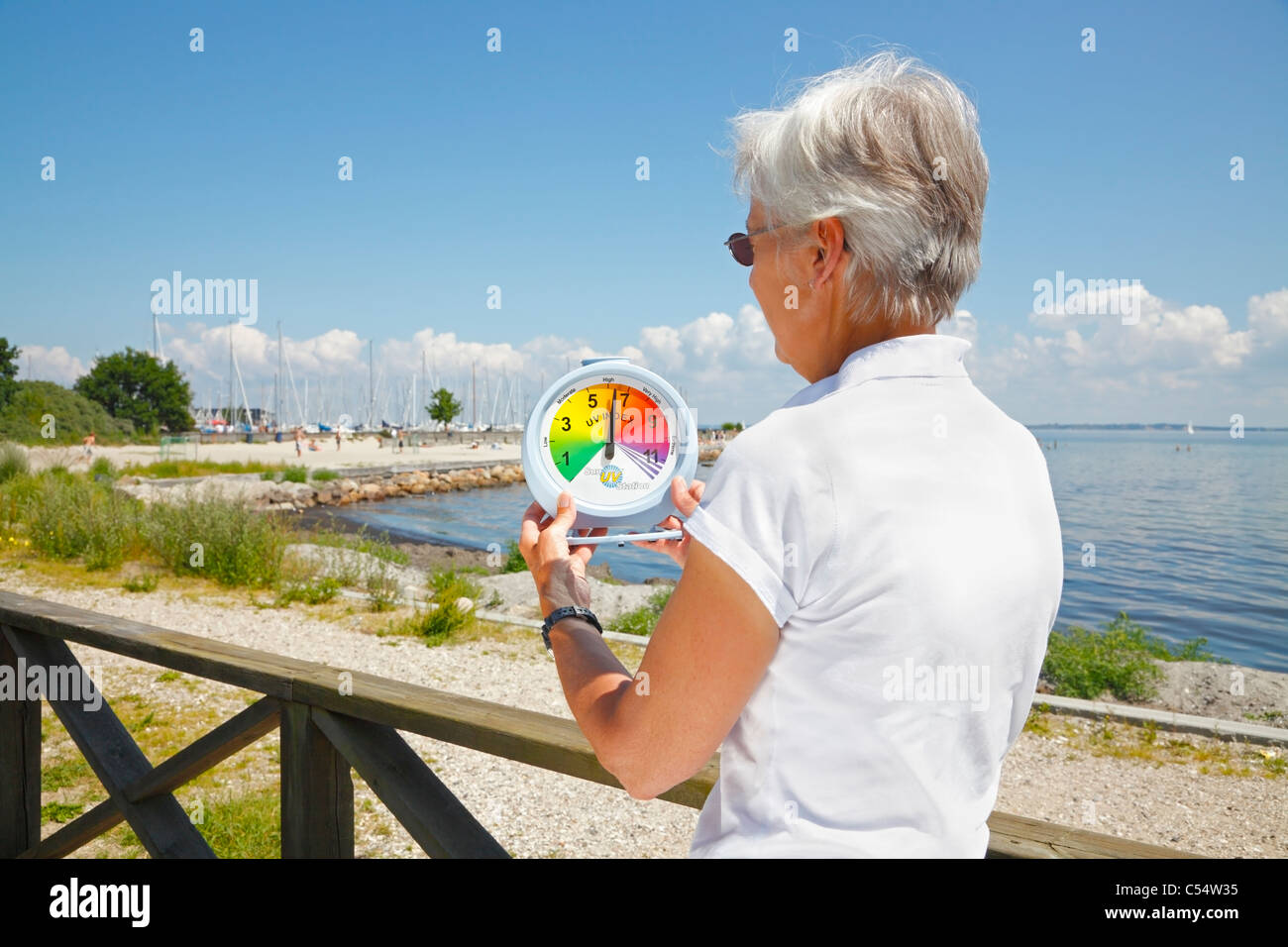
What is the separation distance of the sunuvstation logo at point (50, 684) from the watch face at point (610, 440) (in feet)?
7.02

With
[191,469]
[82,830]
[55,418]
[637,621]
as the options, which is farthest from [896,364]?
[55,418]

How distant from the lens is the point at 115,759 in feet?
9.15

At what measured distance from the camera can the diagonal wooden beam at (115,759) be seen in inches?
102

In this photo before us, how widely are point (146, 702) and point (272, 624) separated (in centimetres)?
251

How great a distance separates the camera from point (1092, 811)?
16.8ft

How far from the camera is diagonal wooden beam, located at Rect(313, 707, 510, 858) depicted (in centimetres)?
188

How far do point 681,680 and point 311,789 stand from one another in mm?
1602

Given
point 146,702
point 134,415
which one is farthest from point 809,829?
point 134,415

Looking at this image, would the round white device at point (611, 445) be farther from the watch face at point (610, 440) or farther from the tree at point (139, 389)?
the tree at point (139, 389)

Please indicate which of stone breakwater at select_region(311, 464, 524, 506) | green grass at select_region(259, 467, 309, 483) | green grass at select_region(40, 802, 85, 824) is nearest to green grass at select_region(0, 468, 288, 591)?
green grass at select_region(40, 802, 85, 824)

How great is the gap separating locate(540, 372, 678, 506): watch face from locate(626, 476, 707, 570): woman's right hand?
26 mm
